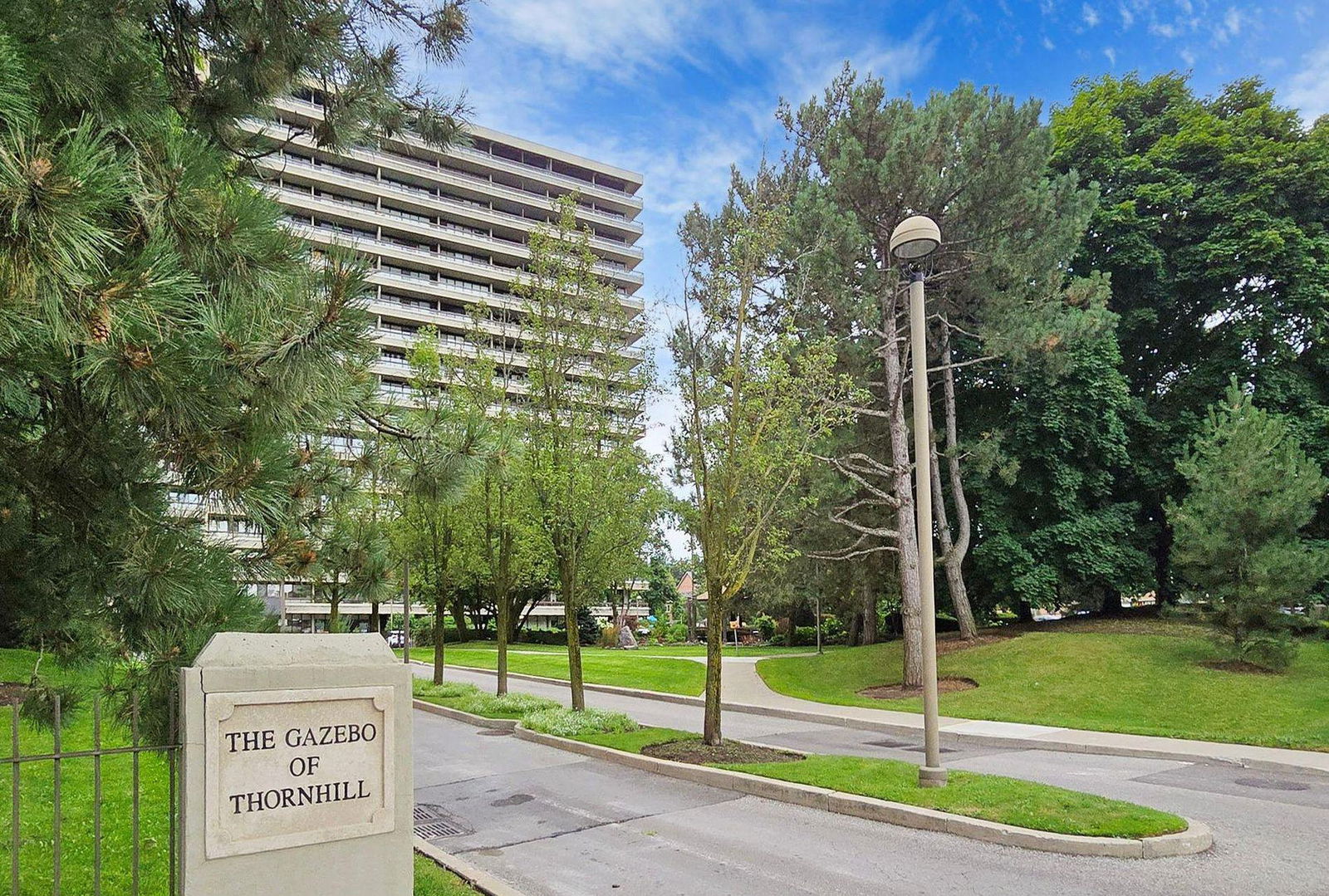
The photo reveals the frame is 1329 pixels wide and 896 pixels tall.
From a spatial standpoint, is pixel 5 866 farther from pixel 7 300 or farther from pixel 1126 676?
pixel 1126 676

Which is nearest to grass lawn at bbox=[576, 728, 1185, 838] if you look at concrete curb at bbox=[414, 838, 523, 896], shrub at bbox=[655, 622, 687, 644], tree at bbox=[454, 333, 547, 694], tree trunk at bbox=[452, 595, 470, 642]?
concrete curb at bbox=[414, 838, 523, 896]

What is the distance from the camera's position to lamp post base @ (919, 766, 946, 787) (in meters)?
9.52

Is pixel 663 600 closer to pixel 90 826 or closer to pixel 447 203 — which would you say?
pixel 447 203

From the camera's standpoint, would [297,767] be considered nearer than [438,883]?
Yes

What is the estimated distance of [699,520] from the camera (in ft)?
43.4

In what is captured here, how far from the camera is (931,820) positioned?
27.6 ft

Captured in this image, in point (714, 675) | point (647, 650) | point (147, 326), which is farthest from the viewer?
point (647, 650)

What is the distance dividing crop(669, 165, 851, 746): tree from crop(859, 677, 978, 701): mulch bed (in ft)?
31.6

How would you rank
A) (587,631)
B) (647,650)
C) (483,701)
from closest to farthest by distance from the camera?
(483,701) → (647,650) → (587,631)

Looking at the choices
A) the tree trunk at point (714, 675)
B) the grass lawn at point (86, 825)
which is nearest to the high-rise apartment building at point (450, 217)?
the tree trunk at point (714, 675)

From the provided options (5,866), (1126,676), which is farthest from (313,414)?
(1126,676)

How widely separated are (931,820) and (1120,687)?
13064 mm

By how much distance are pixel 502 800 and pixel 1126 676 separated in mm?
15530

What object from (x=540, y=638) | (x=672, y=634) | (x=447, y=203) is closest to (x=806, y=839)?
(x=540, y=638)
